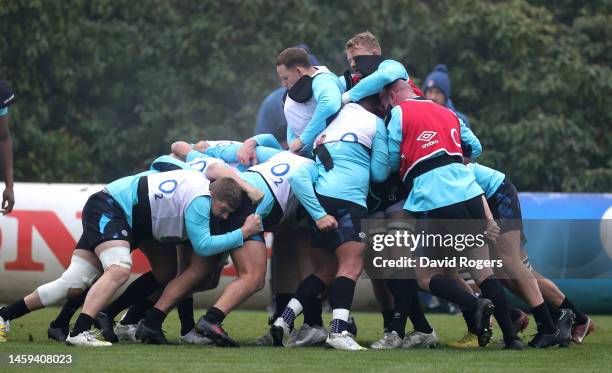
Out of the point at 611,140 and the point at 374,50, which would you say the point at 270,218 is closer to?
the point at 374,50

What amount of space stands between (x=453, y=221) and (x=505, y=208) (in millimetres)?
662

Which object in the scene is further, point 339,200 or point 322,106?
point 322,106

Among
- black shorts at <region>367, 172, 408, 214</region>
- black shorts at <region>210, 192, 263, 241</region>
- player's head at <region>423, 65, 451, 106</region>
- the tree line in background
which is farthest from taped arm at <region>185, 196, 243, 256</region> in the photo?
the tree line in background

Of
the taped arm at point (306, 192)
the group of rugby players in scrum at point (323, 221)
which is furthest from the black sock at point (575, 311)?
the taped arm at point (306, 192)

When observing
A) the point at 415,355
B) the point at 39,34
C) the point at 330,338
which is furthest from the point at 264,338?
the point at 39,34

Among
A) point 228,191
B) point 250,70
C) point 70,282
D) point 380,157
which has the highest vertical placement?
point 380,157

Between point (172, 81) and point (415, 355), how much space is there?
10347 millimetres

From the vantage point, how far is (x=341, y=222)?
27.5 feet

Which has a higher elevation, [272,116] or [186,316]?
[272,116]

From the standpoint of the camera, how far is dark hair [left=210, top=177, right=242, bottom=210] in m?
8.23

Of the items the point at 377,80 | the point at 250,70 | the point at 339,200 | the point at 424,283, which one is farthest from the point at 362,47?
the point at 250,70

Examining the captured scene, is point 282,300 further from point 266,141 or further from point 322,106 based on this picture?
point 322,106

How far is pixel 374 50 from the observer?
8953 mm

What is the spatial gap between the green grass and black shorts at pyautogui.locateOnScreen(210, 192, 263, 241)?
74cm
